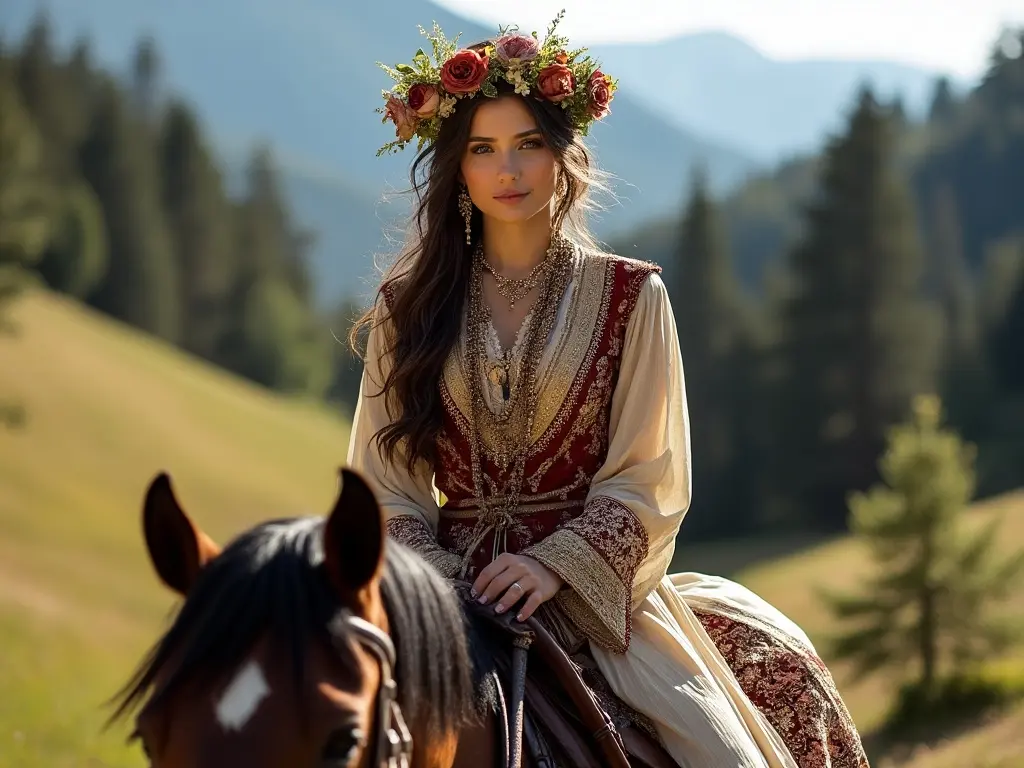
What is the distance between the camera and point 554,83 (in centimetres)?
388

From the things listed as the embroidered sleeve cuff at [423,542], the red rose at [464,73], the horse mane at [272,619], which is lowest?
the embroidered sleeve cuff at [423,542]

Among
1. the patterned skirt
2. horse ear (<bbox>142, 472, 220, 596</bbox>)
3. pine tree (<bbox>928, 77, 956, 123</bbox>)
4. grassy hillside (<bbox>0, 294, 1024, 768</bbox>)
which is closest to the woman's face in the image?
the patterned skirt

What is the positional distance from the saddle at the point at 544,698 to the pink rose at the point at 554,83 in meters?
1.45

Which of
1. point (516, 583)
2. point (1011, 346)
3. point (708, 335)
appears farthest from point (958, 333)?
point (516, 583)

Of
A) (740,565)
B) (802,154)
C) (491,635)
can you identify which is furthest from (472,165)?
(802,154)

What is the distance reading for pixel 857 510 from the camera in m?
19.4

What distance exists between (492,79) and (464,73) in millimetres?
89

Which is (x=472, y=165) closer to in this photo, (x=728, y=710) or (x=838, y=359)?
(x=728, y=710)

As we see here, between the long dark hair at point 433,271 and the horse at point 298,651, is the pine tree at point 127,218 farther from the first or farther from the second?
the horse at point 298,651

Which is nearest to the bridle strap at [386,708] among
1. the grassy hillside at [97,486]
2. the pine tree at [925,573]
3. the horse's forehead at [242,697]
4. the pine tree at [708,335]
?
the horse's forehead at [242,697]

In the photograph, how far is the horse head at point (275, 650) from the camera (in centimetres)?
221

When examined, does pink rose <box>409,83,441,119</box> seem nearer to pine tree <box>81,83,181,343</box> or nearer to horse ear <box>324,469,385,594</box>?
horse ear <box>324,469,385,594</box>

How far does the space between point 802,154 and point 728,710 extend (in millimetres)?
129211

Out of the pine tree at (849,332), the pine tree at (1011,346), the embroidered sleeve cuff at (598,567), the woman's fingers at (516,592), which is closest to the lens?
the woman's fingers at (516,592)
